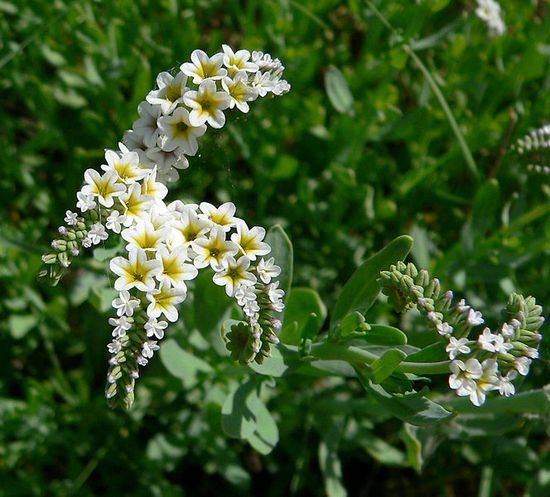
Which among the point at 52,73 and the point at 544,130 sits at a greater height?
the point at 544,130

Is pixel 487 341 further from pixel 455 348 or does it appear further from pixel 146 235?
pixel 146 235

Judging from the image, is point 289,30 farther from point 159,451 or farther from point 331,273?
point 159,451

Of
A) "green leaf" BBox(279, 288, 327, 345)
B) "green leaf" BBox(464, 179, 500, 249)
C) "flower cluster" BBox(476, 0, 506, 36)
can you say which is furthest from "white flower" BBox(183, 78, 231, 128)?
"flower cluster" BBox(476, 0, 506, 36)

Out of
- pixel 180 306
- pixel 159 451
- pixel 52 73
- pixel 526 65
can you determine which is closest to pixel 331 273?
pixel 180 306

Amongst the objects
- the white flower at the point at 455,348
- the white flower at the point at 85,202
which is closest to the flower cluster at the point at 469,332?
the white flower at the point at 455,348

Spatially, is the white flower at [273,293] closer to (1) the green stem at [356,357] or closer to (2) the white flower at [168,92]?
(1) the green stem at [356,357]

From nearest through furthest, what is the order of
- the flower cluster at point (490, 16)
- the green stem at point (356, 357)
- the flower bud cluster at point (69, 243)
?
the flower bud cluster at point (69, 243)
the green stem at point (356, 357)
the flower cluster at point (490, 16)

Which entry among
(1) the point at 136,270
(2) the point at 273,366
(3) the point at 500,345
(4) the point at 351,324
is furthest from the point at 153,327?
(3) the point at 500,345

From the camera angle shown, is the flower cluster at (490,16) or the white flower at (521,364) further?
the flower cluster at (490,16)
